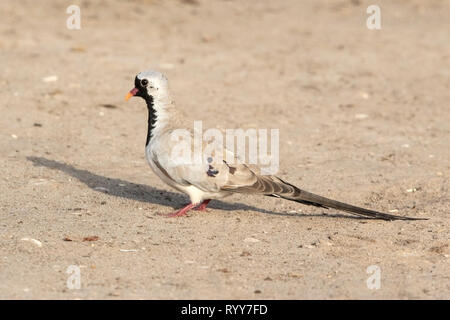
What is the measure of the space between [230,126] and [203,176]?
2.77 meters

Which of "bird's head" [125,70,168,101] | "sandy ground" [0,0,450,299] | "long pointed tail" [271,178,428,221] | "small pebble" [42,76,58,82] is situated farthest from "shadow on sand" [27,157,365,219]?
"small pebble" [42,76,58,82]

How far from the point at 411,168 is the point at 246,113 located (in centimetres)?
222

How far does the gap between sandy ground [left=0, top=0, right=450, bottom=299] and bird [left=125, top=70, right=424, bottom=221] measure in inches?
6.8

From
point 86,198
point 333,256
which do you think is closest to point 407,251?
point 333,256

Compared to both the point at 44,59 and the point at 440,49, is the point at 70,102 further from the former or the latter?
the point at 440,49

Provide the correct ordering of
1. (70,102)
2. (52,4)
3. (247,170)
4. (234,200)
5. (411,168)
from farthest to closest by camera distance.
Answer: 1. (52,4)
2. (70,102)
3. (411,168)
4. (234,200)
5. (247,170)

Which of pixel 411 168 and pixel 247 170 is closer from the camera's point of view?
pixel 247 170

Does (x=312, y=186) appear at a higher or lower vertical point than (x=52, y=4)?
lower

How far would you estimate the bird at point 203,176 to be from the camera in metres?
6.35

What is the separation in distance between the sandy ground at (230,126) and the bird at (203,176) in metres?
0.17

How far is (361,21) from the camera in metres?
13.6

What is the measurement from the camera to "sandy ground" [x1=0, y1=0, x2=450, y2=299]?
5430 millimetres

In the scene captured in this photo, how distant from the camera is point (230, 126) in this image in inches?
357

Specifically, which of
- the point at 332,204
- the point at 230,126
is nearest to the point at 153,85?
the point at 332,204
